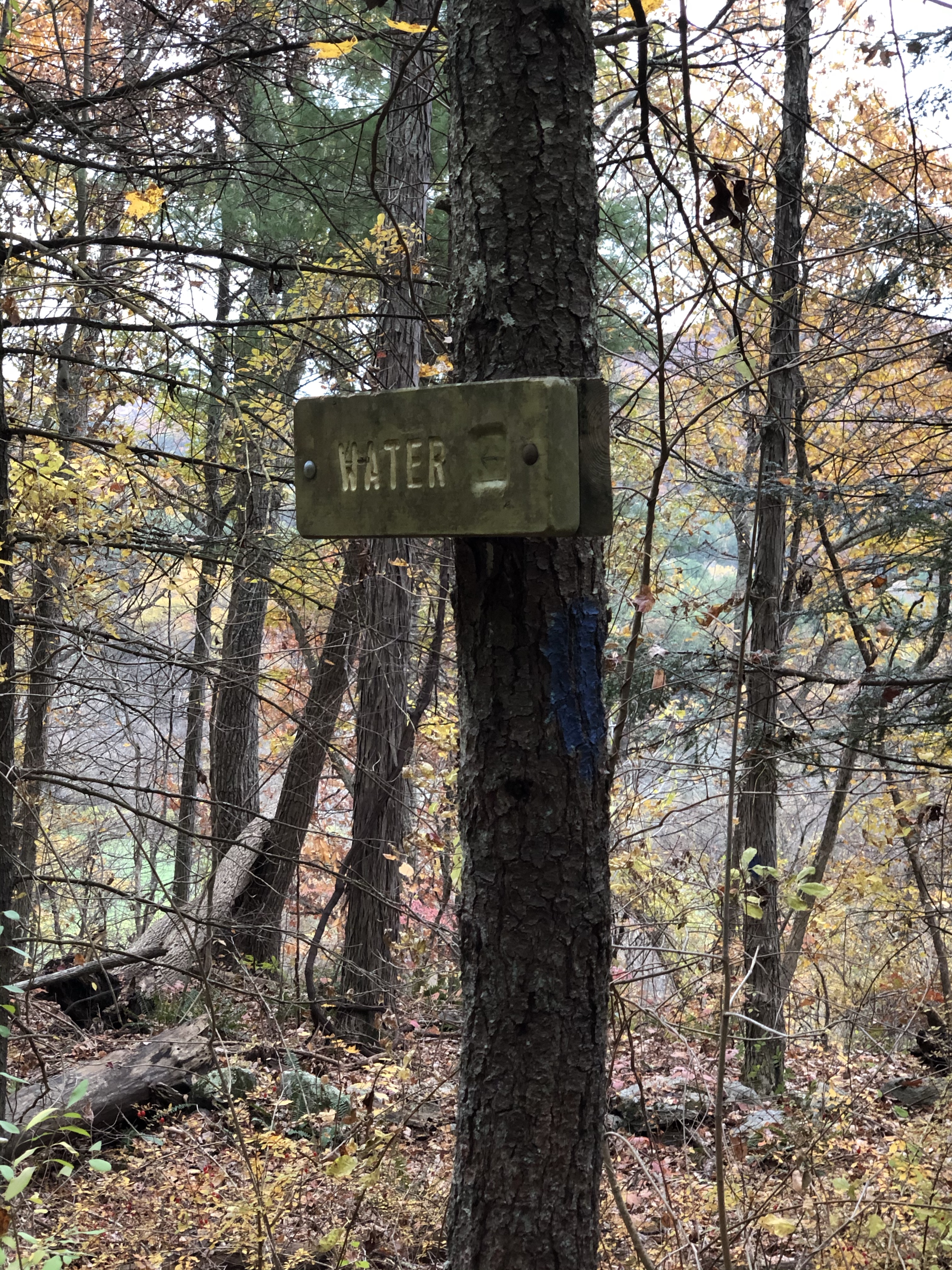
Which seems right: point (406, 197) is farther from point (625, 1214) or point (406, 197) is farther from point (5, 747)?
point (625, 1214)

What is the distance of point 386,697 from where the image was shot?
22.1ft

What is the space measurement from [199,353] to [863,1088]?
4.32 m

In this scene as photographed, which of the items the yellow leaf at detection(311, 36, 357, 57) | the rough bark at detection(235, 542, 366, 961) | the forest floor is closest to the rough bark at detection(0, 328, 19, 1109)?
the forest floor

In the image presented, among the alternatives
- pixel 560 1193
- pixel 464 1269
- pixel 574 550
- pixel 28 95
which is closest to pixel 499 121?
pixel 574 550

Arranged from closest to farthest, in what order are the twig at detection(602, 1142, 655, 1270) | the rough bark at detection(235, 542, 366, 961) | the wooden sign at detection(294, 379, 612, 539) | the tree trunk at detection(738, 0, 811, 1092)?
1. the wooden sign at detection(294, 379, 612, 539)
2. the twig at detection(602, 1142, 655, 1270)
3. the tree trunk at detection(738, 0, 811, 1092)
4. the rough bark at detection(235, 542, 366, 961)

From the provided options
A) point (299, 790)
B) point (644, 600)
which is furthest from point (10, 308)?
point (299, 790)

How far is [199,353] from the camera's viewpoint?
390 cm

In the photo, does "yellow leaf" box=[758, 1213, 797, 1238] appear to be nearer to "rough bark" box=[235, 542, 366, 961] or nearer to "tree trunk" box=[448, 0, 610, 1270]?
"tree trunk" box=[448, 0, 610, 1270]

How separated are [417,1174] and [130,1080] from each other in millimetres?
2223

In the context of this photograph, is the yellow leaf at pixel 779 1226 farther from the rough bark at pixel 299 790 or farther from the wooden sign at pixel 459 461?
the rough bark at pixel 299 790

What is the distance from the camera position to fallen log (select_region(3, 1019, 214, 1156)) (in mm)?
5102

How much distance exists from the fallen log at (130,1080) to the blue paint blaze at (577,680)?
157 inches

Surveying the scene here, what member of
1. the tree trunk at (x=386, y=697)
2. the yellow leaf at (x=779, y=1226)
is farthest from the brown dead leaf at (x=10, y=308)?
the yellow leaf at (x=779, y=1226)

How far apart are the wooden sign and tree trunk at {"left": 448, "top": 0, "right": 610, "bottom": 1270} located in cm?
19
